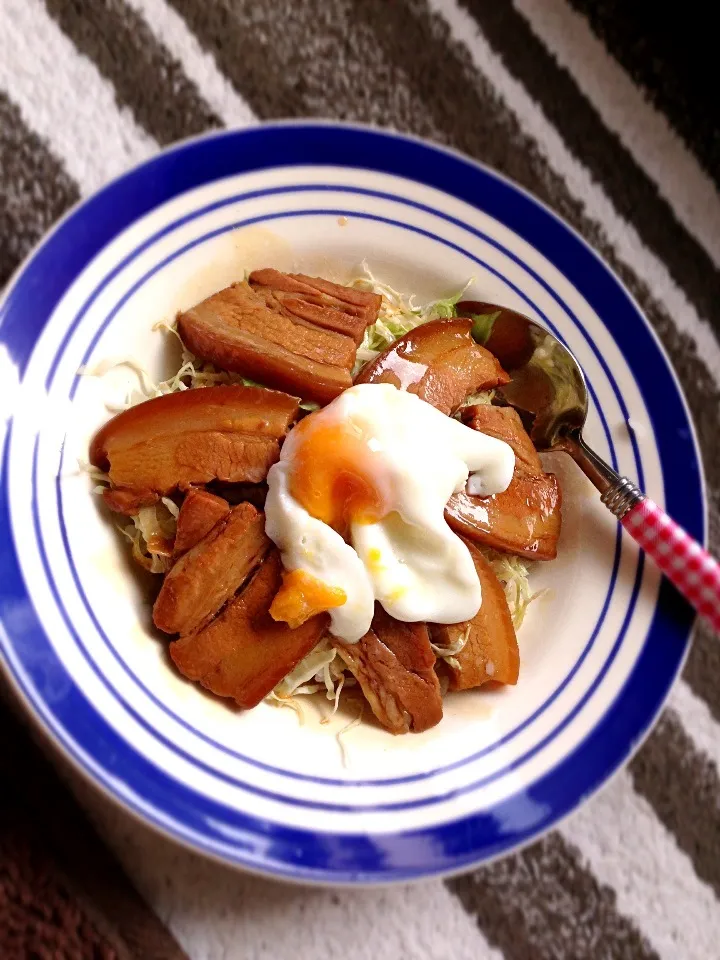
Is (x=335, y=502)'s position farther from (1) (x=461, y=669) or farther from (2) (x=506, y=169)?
(2) (x=506, y=169)

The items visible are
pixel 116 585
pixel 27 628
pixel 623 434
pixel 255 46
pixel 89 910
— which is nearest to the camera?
pixel 27 628

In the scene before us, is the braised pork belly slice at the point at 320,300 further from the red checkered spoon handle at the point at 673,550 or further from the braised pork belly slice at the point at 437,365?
the red checkered spoon handle at the point at 673,550

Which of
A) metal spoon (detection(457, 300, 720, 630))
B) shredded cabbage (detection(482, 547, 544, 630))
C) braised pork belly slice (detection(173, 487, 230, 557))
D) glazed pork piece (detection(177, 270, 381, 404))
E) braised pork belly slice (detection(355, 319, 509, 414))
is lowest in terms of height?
braised pork belly slice (detection(173, 487, 230, 557))

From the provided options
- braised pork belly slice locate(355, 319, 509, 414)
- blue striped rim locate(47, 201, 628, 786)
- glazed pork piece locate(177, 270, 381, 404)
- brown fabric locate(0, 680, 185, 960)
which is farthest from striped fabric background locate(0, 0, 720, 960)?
braised pork belly slice locate(355, 319, 509, 414)

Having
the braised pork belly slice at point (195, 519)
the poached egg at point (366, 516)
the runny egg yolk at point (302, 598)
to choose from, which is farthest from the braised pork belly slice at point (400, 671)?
the braised pork belly slice at point (195, 519)

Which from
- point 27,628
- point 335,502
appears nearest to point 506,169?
point 335,502

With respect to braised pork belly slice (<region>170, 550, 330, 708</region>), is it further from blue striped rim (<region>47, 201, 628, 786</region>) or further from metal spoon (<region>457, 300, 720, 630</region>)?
metal spoon (<region>457, 300, 720, 630</region>)
